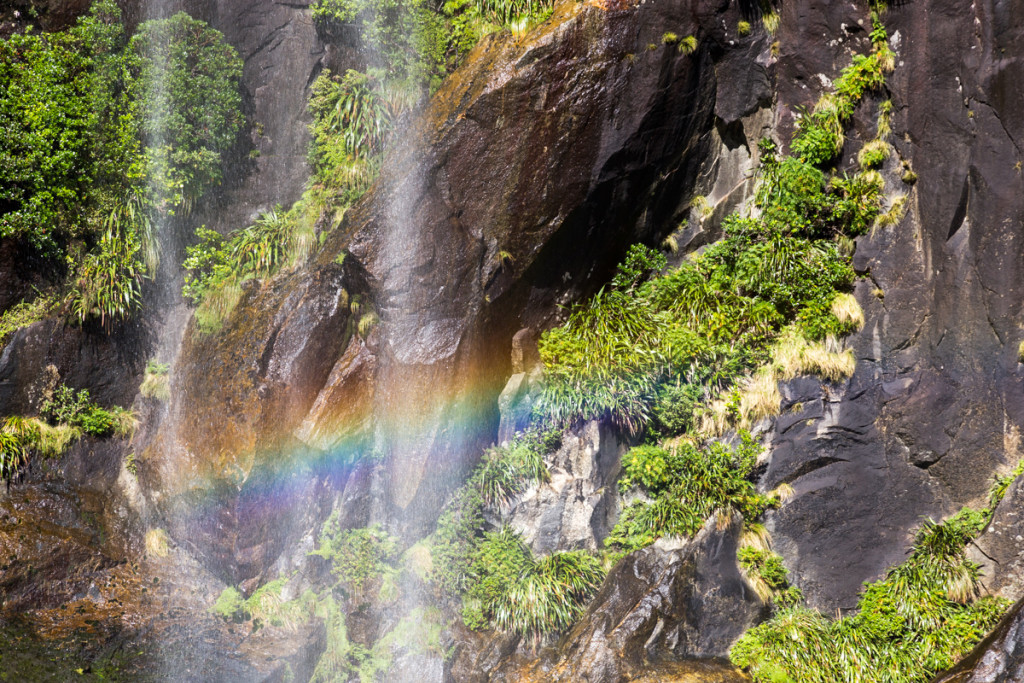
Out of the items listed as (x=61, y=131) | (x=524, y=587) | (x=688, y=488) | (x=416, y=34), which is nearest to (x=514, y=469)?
(x=524, y=587)

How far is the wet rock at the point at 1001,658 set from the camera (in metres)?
4.24

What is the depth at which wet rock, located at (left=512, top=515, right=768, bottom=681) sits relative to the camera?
616cm

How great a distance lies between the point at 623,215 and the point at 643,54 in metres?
1.79

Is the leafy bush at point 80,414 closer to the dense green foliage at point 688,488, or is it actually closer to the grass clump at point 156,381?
the grass clump at point 156,381

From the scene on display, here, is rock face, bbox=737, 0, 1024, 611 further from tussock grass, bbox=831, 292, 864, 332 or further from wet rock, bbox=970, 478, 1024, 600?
wet rock, bbox=970, 478, 1024, 600

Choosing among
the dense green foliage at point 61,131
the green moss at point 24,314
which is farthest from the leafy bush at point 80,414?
the dense green foliage at point 61,131

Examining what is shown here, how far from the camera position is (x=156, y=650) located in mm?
7199

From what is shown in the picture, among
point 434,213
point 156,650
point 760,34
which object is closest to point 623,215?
point 434,213

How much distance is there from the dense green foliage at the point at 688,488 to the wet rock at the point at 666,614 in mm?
169

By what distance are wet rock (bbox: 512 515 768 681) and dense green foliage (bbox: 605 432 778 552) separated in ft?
0.55

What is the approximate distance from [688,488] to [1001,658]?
2891mm

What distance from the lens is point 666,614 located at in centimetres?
628

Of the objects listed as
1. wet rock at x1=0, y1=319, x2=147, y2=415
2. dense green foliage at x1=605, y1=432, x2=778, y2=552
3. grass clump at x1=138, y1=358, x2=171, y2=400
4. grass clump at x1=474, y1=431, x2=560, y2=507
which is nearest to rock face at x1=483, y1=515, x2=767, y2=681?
dense green foliage at x1=605, y1=432, x2=778, y2=552

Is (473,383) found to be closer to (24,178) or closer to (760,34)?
(760,34)
